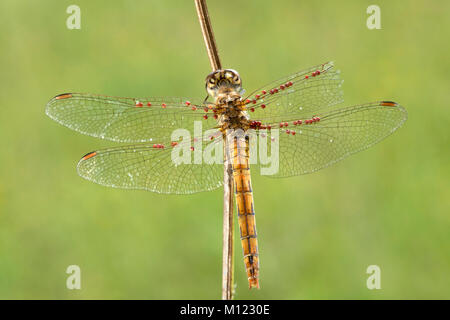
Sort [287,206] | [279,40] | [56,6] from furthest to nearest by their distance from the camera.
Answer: [56,6] < [279,40] < [287,206]

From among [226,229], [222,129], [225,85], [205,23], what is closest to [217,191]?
[222,129]

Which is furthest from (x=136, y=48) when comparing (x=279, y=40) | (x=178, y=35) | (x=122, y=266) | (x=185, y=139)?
(x=185, y=139)

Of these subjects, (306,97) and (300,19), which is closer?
(306,97)

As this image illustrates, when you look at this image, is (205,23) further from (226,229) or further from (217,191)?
(217,191)

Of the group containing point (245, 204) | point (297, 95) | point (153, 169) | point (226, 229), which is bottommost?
point (226, 229)

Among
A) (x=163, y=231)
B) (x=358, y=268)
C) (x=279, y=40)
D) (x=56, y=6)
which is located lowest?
(x=358, y=268)

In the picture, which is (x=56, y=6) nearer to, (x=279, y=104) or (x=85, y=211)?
(x=85, y=211)

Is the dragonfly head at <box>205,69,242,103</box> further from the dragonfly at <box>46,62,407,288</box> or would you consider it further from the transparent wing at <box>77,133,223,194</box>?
the transparent wing at <box>77,133,223,194</box>

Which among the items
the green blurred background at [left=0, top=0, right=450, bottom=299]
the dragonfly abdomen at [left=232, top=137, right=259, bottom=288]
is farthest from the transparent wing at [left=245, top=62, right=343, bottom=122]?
the green blurred background at [left=0, top=0, right=450, bottom=299]
